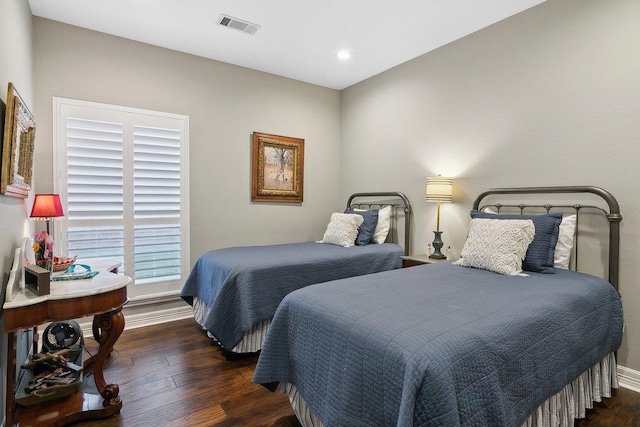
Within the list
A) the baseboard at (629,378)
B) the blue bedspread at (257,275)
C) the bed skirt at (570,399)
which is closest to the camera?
the bed skirt at (570,399)

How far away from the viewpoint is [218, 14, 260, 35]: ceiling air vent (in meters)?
2.93

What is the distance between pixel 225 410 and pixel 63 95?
300 centimetres

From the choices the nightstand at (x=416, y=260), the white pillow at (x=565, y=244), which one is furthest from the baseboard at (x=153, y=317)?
the white pillow at (x=565, y=244)

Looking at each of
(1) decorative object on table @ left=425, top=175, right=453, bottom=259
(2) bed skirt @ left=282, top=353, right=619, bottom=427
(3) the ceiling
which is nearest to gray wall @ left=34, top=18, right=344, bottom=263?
(3) the ceiling

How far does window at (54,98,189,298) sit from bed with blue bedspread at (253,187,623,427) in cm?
217

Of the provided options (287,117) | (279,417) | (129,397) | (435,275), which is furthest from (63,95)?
(435,275)

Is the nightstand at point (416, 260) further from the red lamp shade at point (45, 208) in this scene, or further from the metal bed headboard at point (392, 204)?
the red lamp shade at point (45, 208)

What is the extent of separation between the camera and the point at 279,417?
6.32 ft

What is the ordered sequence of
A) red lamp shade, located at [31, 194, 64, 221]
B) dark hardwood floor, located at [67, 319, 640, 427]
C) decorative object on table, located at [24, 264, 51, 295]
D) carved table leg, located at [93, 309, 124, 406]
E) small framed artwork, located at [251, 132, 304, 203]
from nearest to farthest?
decorative object on table, located at [24, 264, 51, 295] < dark hardwood floor, located at [67, 319, 640, 427] < carved table leg, located at [93, 309, 124, 406] < red lamp shade, located at [31, 194, 64, 221] < small framed artwork, located at [251, 132, 304, 203]

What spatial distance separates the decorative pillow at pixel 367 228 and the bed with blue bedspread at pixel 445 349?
1.53 m

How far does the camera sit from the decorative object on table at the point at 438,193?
3.23 metres

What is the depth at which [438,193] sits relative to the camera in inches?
127

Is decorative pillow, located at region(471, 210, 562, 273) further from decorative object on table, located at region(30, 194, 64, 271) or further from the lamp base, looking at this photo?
decorative object on table, located at region(30, 194, 64, 271)

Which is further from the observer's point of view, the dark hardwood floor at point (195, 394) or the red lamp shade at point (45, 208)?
the red lamp shade at point (45, 208)
